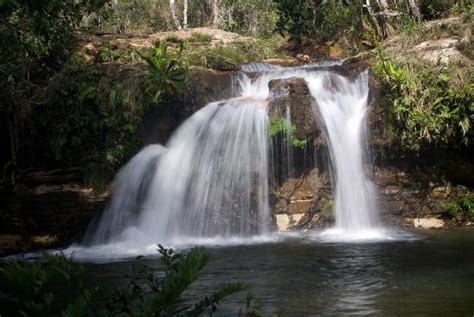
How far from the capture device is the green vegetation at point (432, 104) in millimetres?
12383

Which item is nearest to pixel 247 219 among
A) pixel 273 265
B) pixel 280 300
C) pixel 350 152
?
pixel 350 152

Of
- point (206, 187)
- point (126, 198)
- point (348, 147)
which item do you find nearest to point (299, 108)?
point (348, 147)

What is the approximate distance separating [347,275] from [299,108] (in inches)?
230

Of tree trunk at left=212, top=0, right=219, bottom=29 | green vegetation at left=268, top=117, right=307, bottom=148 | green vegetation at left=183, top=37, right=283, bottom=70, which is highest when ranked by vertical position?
tree trunk at left=212, top=0, right=219, bottom=29

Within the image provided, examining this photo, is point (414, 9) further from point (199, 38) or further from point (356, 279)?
point (356, 279)

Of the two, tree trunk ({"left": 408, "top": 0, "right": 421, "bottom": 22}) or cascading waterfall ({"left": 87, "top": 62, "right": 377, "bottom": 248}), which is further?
tree trunk ({"left": 408, "top": 0, "right": 421, "bottom": 22})

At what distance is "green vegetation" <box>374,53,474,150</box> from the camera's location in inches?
488

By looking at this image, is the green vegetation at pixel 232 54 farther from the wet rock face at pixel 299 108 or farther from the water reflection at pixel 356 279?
the water reflection at pixel 356 279

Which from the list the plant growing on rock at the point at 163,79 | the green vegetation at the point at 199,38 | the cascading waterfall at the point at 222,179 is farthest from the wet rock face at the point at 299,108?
the green vegetation at the point at 199,38

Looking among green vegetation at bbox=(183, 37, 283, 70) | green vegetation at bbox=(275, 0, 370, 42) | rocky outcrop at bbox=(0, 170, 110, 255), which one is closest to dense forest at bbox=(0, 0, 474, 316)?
rocky outcrop at bbox=(0, 170, 110, 255)

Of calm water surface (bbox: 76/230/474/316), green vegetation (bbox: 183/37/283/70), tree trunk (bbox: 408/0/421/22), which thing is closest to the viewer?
calm water surface (bbox: 76/230/474/316)

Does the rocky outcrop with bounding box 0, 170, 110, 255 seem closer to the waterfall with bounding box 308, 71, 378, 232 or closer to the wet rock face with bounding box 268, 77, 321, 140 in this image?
the wet rock face with bounding box 268, 77, 321, 140

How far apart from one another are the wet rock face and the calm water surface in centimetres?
294

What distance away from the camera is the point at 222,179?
41.5ft
